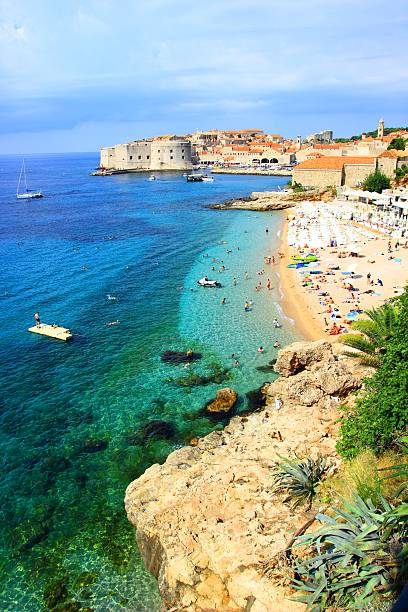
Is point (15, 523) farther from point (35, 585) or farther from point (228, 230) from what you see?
point (228, 230)

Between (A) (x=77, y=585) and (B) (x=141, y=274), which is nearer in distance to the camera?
(A) (x=77, y=585)

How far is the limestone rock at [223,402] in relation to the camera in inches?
611

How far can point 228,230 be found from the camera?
47094 millimetres

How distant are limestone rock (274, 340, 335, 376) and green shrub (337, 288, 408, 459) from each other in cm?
665

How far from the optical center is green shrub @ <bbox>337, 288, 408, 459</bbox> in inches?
331

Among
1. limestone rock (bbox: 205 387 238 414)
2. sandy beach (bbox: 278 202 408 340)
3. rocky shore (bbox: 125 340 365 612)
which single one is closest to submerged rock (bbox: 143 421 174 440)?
rocky shore (bbox: 125 340 365 612)

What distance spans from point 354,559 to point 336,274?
24.1m

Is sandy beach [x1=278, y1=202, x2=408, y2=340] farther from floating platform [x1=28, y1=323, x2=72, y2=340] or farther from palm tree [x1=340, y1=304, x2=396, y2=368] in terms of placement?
floating platform [x1=28, y1=323, x2=72, y2=340]

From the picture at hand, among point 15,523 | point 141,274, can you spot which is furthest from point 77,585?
point 141,274

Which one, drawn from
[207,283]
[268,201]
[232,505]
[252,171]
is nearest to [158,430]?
[232,505]

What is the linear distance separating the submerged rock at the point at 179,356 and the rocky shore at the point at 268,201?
40.7m

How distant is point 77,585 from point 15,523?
2.67 meters

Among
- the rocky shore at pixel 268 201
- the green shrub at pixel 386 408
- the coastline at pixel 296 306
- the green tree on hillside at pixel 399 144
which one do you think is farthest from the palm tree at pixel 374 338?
the green tree on hillside at pixel 399 144

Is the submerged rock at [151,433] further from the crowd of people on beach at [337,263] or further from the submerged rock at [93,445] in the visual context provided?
the crowd of people on beach at [337,263]
